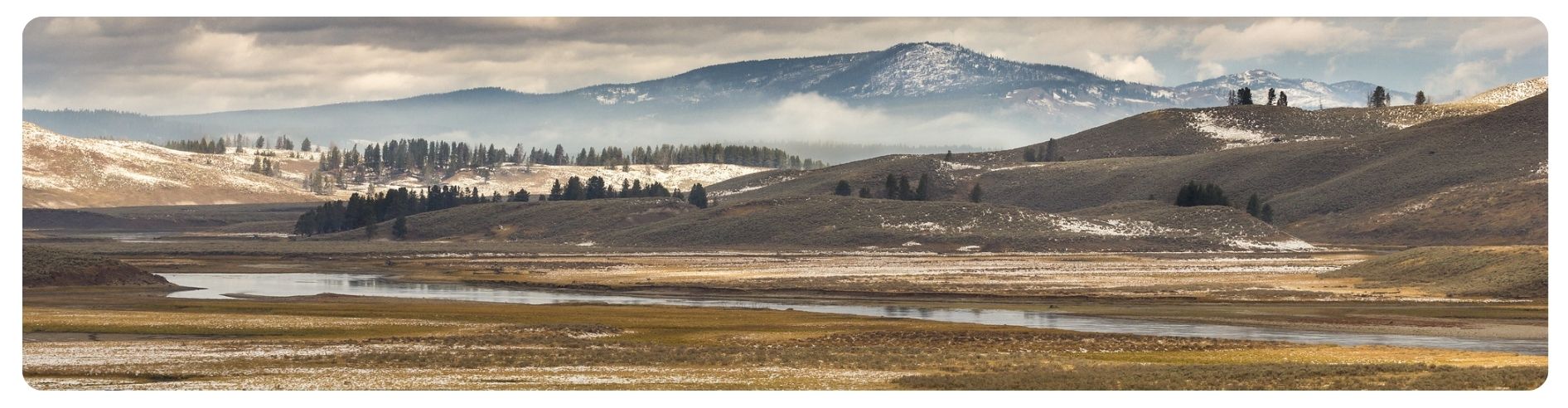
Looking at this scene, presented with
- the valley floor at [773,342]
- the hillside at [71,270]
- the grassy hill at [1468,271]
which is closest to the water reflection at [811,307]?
the valley floor at [773,342]

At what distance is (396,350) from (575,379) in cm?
1198

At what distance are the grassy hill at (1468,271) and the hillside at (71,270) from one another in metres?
80.4

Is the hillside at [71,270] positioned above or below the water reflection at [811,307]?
above

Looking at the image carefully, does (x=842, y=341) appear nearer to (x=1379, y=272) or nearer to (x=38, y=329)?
(x=38, y=329)

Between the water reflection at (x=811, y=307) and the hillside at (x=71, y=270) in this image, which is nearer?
the water reflection at (x=811, y=307)

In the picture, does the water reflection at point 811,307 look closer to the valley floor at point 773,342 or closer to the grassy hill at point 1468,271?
the valley floor at point 773,342

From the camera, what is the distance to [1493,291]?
297 feet

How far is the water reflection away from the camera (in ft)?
214

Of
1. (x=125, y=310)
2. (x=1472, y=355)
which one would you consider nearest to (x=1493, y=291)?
(x=1472, y=355)

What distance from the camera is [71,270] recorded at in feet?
319

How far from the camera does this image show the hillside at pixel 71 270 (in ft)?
311

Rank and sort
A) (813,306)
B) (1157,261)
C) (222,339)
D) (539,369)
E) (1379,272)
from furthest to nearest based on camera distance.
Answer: (1157,261) → (1379,272) → (813,306) → (222,339) → (539,369)

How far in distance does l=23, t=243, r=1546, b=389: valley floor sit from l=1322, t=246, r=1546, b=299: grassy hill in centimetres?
209

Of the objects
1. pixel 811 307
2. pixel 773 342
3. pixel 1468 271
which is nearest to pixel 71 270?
pixel 811 307
